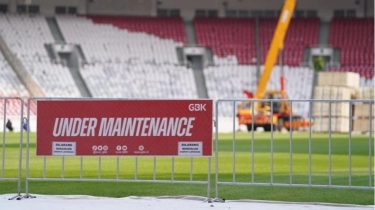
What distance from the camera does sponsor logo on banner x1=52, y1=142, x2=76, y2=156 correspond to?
10680 millimetres

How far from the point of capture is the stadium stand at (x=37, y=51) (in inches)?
2036

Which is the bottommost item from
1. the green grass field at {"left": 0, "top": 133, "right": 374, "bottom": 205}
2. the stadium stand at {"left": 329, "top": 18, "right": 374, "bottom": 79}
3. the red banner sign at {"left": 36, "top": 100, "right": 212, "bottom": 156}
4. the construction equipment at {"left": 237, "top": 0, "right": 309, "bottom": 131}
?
the green grass field at {"left": 0, "top": 133, "right": 374, "bottom": 205}

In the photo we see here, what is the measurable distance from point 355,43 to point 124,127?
51766mm

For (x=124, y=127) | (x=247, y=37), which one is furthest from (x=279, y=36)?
(x=124, y=127)

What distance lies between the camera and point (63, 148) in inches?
422

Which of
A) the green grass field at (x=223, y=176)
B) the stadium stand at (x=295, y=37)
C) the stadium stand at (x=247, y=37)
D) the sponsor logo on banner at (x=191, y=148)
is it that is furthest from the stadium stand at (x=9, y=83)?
the sponsor logo on banner at (x=191, y=148)

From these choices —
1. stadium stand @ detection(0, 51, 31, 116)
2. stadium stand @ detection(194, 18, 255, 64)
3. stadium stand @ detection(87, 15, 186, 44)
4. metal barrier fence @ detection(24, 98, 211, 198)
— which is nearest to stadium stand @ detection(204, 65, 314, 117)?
stadium stand @ detection(194, 18, 255, 64)

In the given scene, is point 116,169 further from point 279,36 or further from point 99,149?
point 279,36

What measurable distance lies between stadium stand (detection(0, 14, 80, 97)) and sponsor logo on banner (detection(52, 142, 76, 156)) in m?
40.1

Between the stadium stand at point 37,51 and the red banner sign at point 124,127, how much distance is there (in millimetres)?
40098

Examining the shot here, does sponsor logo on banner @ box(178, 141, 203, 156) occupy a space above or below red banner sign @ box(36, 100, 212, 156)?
below

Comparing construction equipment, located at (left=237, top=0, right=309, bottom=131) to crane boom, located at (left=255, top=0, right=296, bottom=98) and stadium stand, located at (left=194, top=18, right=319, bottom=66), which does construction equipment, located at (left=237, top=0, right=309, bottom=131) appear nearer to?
crane boom, located at (left=255, top=0, right=296, bottom=98)

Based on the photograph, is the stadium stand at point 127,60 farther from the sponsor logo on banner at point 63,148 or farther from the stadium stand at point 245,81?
the sponsor logo on banner at point 63,148

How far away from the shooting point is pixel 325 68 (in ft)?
195
